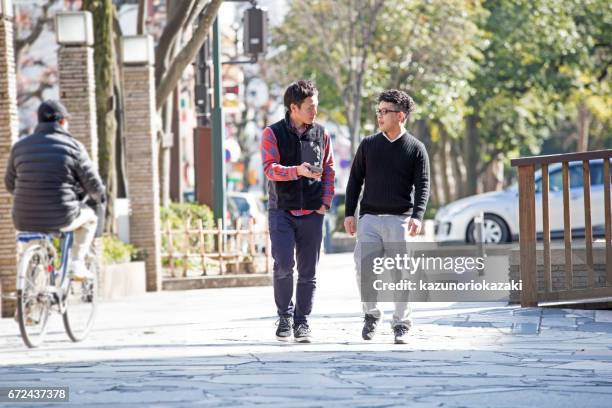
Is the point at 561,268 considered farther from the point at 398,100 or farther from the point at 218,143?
the point at 218,143

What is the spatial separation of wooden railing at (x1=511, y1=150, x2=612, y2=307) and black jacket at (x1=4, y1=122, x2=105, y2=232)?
3.74 meters

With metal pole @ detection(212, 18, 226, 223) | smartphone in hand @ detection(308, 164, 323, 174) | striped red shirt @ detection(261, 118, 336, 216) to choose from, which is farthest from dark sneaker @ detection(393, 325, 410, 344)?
metal pole @ detection(212, 18, 226, 223)

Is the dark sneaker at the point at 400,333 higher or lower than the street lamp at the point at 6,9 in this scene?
lower

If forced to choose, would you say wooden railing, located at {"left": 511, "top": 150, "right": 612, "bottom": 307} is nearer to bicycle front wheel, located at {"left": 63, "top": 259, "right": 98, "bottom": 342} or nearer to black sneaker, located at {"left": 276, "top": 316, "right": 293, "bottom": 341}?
black sneaker, located at {"left": 276, "top": 316, "right": 293, "bottom": 341}

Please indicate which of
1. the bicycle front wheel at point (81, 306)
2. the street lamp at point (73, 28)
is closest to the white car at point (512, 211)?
the street lamp at point (73, 28)

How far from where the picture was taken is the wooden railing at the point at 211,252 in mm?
21484

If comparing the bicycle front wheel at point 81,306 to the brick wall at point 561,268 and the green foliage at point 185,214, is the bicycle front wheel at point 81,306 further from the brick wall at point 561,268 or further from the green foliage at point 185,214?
the green foliage at point 185,214

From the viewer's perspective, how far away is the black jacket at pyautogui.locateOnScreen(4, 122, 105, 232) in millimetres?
11445

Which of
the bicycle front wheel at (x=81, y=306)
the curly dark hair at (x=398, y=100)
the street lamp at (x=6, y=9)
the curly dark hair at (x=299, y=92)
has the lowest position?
the bicycle front wheel at (x=81, y=306)

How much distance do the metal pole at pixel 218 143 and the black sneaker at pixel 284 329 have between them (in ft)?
44.7

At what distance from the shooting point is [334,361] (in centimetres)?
948

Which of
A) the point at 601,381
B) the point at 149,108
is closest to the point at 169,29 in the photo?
the point at 149,108

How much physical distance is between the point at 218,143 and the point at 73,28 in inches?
277

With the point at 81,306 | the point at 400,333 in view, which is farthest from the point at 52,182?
the point at 400,333
